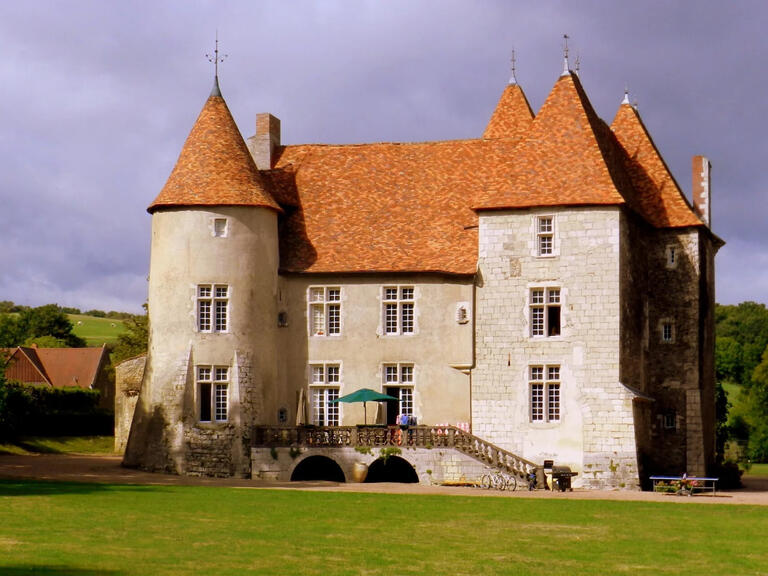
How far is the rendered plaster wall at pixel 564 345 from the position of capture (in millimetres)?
41719

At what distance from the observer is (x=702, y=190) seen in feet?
160

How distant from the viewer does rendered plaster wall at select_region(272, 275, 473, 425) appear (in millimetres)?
44344

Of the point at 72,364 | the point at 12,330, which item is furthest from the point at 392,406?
the point at 12,330

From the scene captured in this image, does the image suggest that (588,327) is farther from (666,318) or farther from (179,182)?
(179,182)

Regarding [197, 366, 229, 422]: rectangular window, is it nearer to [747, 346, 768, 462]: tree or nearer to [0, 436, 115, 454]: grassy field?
[0, 436, 115, 454]: grassy field

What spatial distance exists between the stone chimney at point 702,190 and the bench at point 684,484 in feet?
33.6

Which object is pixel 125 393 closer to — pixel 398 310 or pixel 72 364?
pixel 398 310

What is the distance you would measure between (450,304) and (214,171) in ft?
30.6

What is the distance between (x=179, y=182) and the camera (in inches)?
1758

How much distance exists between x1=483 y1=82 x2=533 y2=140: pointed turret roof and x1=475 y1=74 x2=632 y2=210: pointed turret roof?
4235 mm

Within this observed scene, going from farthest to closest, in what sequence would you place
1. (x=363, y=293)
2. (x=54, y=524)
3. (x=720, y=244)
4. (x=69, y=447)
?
(x=69, y=447) → (x=720, y=244) → (x=363, y=293) → (x=54, y=524)

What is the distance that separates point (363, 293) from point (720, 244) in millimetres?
15035

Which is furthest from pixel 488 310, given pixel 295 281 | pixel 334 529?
pixel 334 529

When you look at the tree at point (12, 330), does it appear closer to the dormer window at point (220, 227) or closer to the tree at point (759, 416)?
the tree at point (759, 416)
